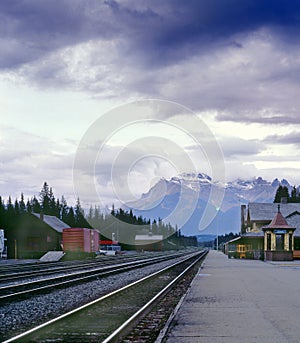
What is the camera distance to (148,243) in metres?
145

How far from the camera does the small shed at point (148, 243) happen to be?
14212cm

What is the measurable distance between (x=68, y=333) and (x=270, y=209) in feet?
201

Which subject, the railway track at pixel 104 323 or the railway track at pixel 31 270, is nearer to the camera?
the railway track at pixel 104 323

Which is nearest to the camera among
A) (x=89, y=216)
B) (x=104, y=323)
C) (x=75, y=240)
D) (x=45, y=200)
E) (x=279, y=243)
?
(x=104, y=323)

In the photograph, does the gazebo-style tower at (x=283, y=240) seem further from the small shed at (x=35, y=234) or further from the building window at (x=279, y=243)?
the small shed at (x=35, y=234)

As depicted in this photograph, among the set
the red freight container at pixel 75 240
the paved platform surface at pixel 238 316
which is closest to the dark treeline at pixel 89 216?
the red freight container at pixel 75 240

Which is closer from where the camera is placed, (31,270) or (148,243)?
(31,270)

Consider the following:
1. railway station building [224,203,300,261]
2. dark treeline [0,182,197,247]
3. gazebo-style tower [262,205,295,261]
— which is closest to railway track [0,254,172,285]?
gazebo-style tower [262,205,295,261]

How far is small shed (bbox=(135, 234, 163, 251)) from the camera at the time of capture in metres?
142

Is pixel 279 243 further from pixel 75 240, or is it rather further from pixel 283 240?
pixel 75 240

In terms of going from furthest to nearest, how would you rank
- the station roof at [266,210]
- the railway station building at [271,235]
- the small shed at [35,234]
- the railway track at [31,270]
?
the small shed at [35,234]
the station roof at [266,210]
the railway station building at [271,235]
the railway track at [31,270]

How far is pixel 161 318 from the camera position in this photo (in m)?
13.2

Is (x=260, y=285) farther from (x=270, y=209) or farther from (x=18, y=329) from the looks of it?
(x=270, y=209)

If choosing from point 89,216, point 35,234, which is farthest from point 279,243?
point 89,216
